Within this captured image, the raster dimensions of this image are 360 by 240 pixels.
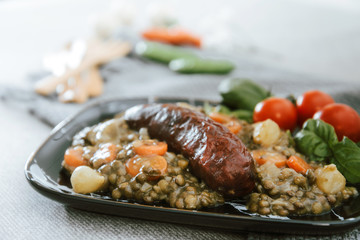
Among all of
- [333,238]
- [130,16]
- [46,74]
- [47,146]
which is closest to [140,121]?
[47,146]

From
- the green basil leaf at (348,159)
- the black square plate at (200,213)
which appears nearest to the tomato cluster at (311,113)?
the green basil leaf at (348,159)

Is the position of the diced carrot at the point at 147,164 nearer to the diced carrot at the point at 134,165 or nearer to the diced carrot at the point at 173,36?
the diced carrot at the point at 134,165

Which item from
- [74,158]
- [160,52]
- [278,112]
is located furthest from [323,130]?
[160,52]

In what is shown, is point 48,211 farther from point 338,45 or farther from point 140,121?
point 338,45

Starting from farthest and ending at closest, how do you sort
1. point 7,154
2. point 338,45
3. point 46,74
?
point 338,45 < point 46,74 < point 7,154

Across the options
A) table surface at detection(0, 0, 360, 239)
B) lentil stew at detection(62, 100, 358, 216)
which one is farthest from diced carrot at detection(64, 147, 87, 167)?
table surface at detection(0, 0, 360, 239)

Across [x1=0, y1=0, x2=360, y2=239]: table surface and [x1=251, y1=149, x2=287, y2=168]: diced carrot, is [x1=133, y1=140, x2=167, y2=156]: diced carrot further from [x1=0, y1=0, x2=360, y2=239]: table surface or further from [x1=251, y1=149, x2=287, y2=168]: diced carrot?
[x1=251, y1=149, x2=287, y2=168]: diced carrot

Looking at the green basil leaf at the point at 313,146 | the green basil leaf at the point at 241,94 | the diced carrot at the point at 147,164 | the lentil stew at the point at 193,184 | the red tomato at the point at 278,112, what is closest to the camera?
the lentil stew at the point at 193,184
